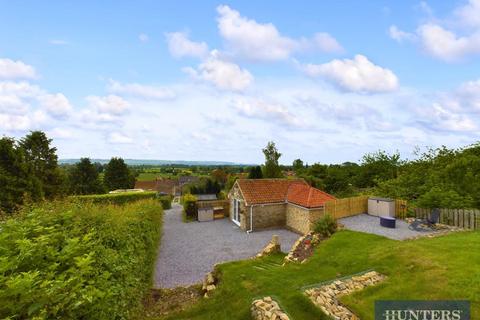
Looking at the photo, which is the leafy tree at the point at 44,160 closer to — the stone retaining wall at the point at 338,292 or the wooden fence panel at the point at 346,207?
the wooden fence panel at the point at 346,207

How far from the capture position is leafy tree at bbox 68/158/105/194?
156ft

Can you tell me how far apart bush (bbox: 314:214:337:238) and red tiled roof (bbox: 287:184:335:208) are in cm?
461

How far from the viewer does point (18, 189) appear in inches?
1058

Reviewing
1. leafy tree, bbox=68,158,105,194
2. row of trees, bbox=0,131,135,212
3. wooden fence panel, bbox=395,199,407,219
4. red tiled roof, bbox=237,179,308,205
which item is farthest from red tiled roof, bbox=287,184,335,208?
leafy tree, bbox=68,158,105,194

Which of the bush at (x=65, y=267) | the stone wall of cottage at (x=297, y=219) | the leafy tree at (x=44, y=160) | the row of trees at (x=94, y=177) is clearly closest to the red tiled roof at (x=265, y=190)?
the stone wall of cottage at (x=297, y=219)

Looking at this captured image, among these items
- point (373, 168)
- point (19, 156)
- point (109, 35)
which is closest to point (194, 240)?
point (109, 35)

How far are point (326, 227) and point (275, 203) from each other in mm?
9059

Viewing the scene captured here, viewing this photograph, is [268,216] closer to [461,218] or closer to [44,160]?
[461,218]

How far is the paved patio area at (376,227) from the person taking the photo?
1611 cm

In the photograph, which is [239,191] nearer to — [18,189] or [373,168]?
[18,189]

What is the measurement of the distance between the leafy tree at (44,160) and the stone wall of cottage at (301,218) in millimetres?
29756

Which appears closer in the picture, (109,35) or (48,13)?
(48,13)

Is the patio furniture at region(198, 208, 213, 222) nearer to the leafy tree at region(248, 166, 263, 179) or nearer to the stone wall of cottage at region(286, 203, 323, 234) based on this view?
the stone wall of cottage at region(286, 203, 323, 234)

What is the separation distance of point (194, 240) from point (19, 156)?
71.6ft
